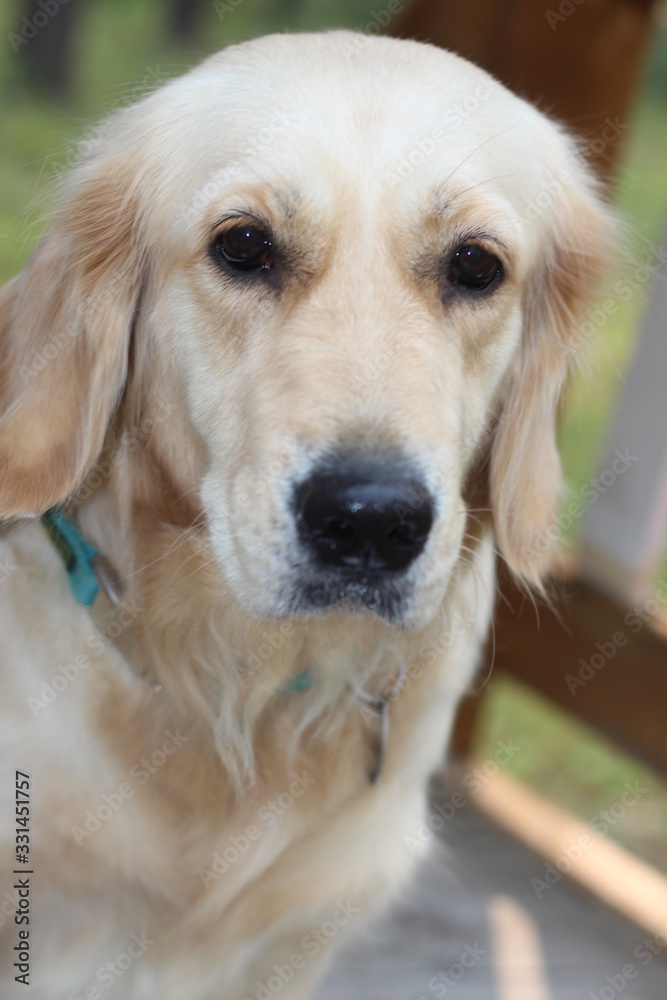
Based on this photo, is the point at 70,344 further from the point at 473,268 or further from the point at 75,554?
the point at 473,268

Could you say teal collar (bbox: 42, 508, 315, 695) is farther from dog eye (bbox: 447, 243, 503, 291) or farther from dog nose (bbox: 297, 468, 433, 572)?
dog eye (bbox: 447, 243, 503, 291)

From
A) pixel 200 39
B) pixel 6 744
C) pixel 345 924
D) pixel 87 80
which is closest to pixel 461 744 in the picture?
pixel 345 924

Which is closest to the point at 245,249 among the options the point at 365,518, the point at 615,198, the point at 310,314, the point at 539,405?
the point at 310,314

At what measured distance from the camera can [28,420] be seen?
5.66 feet

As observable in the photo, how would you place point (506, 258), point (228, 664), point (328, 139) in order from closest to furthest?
point (328, 139) < point (506, 258) < point (228, 664)

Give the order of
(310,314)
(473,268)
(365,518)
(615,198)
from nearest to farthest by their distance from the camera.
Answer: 1. (365,518)
2. (310,314)
3. (473,268)
4. (615,198)

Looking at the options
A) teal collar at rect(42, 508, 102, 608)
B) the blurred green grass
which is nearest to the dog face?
teal collar at rect(42, 508, 102, 608)

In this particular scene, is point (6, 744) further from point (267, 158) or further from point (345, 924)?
point (267, 158)

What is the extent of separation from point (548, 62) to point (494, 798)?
2.08m

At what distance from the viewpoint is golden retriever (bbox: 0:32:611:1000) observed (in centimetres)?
155

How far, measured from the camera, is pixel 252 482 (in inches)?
57.8

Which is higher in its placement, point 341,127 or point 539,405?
point 341,127

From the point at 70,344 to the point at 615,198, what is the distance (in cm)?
146

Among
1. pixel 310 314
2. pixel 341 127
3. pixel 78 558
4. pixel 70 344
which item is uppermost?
pixel 341 127
